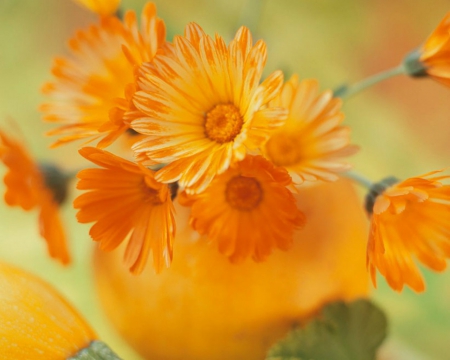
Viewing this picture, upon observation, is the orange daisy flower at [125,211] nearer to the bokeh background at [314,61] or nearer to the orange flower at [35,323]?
the orange flower at [35,323]

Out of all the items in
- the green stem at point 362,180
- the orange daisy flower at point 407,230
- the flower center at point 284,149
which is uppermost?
the flower center at point 284,149

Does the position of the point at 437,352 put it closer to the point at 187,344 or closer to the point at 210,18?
the point at 187,344

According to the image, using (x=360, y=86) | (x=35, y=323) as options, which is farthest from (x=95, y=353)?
(x=360, y=86)

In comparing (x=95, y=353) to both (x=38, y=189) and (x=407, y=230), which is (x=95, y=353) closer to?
(x=38, y=189)

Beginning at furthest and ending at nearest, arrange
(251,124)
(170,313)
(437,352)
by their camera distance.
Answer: (437,352), (170,313), (251,124)

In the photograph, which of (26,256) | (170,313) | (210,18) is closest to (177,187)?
(170,313)

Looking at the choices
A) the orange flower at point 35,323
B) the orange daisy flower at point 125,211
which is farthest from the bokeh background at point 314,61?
the orange daisy flower at point 125,211
